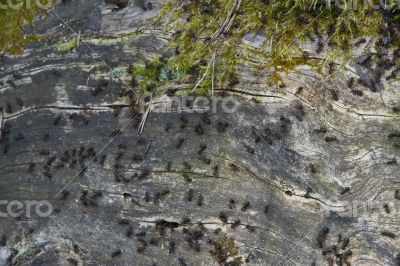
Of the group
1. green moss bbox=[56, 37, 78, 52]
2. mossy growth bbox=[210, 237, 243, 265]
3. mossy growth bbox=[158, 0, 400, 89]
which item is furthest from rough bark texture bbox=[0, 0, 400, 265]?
mossy growth bbox=[158, 0, 400, 89]

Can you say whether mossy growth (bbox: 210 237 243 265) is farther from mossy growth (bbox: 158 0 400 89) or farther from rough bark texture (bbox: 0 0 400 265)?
mossy growth (bbox: 158 0 400 89)

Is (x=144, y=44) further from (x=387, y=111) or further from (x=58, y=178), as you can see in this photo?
(x=387, y=111)

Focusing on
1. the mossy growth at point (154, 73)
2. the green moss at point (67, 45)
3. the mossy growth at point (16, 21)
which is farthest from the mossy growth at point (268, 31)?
the mossy growth at point (16, 21)

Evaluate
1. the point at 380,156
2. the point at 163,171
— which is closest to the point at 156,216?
the point at 163,171

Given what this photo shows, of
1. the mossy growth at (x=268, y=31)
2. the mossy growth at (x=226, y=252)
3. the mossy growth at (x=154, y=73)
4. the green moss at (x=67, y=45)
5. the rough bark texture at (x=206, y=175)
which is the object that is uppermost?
the mossy growth at (x=268, y=31)

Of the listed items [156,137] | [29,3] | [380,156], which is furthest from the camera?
[29,3]

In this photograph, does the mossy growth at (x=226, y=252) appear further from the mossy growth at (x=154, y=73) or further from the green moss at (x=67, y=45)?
the green moss at (x=67, y=45)
